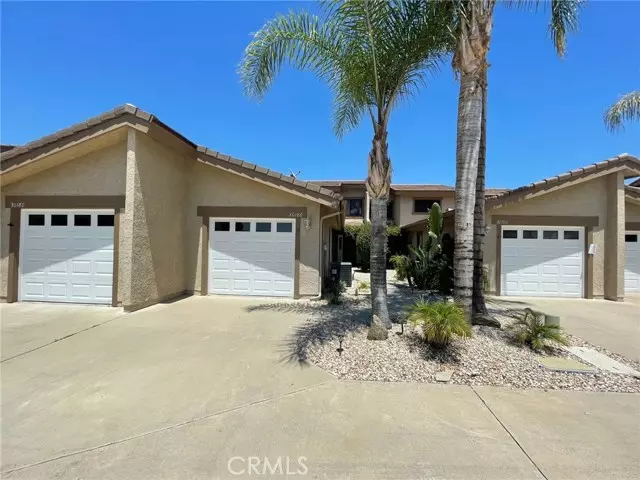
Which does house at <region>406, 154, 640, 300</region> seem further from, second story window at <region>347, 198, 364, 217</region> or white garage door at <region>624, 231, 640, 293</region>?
second story window at <region>347, 198, 364, 217</region>

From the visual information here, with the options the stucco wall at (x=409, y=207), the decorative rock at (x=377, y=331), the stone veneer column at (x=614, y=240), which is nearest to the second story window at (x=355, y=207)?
the stucco wall at (x=409, y=207)

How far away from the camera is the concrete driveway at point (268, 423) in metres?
2.83

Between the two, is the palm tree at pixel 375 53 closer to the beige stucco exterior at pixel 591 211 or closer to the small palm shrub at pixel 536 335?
the small palm shrub at pixel 536 335

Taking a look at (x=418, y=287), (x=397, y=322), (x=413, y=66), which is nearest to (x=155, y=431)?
(x=397, y=322)

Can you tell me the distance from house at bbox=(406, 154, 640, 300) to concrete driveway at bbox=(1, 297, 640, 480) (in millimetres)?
8262

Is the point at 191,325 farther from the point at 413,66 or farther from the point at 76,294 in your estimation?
the point at 413,66

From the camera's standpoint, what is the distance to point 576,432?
11.1 ft

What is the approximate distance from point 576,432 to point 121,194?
9827mm

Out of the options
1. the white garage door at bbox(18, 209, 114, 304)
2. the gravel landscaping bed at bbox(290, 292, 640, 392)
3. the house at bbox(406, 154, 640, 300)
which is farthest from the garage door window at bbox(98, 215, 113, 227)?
the house at bbox(406, 154, 640, 300)

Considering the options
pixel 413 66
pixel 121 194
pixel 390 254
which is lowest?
pixel 390 254

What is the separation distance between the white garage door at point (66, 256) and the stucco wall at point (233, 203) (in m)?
2.37

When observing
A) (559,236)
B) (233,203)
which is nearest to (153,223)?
(233,203)

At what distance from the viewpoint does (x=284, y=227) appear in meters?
10.4

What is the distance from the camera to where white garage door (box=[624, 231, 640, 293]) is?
12.4 m
